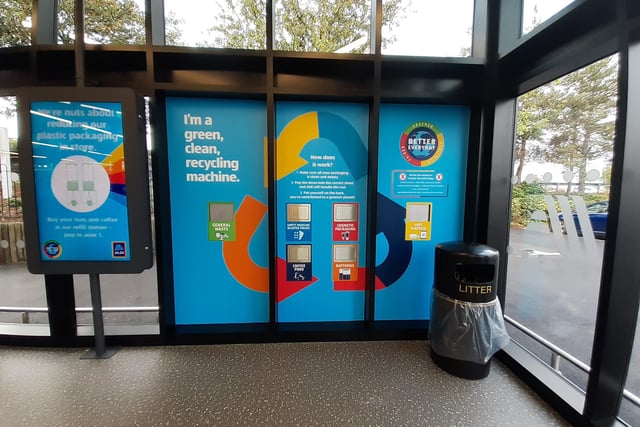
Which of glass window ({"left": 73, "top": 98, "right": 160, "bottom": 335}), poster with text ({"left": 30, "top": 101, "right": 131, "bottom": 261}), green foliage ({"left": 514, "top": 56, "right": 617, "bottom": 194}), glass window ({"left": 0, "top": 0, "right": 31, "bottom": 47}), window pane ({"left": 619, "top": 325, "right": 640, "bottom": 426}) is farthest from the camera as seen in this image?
glass window ({"left": 73, "top": 98, "right": 160, "bottom": 335})

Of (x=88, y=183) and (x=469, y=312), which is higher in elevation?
(x=88, y=183)

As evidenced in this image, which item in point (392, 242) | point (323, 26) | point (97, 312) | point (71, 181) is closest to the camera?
point (71, 181)

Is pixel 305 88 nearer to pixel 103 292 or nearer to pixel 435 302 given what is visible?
pixel 435 302

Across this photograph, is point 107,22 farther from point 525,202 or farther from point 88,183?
point 525,202

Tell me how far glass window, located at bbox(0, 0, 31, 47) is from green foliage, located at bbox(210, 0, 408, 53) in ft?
4.74

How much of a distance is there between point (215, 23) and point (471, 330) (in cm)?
321

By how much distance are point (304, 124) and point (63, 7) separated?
2.17 metres

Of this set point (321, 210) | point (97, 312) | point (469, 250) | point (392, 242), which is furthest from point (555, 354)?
point (97, 312)

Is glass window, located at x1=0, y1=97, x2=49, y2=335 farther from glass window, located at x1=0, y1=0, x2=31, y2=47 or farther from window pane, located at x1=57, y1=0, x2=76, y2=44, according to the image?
window pane, located at x1=57, y1=0, x2=76, y2=44

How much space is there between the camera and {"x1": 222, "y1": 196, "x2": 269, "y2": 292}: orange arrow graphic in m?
2.37

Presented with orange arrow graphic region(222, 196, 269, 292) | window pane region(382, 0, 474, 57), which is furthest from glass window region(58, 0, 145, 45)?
window pane region(382, 0, 474, 57)

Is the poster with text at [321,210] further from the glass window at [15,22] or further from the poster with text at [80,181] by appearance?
the glass window at [15,22]

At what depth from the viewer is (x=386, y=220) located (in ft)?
8.02

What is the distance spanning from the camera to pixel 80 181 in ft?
6.28
